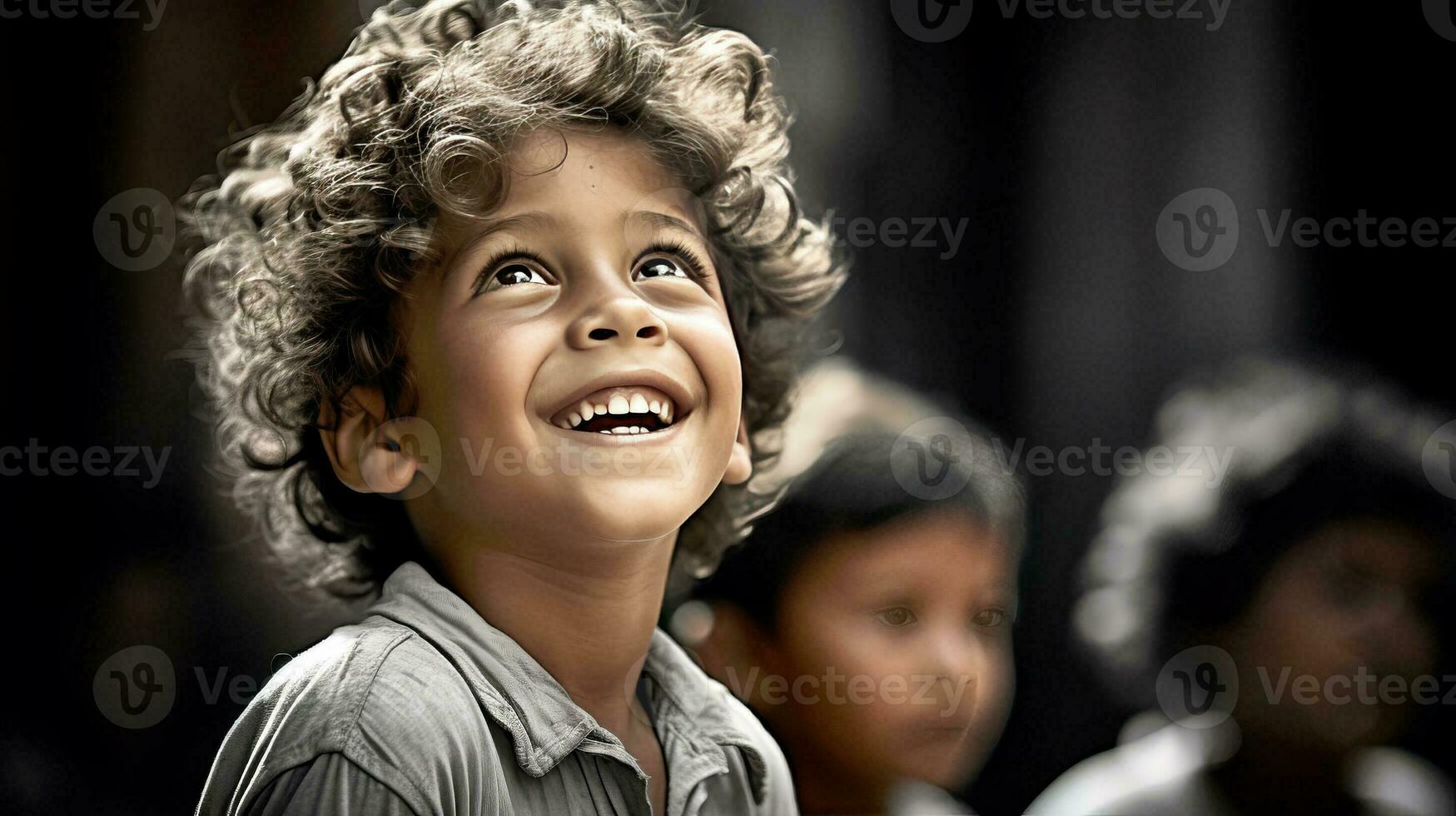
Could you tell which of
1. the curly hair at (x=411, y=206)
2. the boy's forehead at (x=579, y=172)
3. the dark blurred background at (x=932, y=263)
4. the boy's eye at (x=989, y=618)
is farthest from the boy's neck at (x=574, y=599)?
the dark blurred background at (x=932, y=263)

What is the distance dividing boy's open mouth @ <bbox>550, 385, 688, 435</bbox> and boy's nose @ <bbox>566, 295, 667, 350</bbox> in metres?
0.03

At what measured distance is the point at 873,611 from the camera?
3.88ft

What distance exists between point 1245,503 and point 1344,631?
0.50 feet

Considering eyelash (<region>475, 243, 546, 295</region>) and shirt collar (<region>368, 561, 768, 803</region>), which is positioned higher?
eyelash (<region>475, 243, 546, 295</region>)

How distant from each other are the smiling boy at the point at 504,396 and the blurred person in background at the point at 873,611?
0.57ft

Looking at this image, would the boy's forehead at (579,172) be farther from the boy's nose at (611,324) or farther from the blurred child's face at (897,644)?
the blurred child's face at (897,644)

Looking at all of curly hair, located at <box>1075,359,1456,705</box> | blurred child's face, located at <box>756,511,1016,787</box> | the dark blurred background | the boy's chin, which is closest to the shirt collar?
the boy's chin

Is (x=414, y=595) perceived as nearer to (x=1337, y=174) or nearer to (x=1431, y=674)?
(x=1431, y=674)

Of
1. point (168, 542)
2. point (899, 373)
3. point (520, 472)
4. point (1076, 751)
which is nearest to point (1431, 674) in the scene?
point (1076, 751)

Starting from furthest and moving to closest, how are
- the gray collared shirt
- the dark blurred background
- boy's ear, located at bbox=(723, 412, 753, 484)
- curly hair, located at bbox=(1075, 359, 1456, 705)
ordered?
1. the dark blurred background
2. curly hair, located at bbox=(1075, 359, 1456, 705)
3. boy's ear, located at bbox=(723, 412, 753, 484)
4. the gray collared shirt

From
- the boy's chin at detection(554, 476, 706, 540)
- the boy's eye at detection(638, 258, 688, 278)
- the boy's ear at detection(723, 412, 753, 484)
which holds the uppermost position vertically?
the boy's eye at detection(638, 258, 688, 278)

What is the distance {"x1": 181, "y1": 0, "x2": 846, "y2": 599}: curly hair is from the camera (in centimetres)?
90

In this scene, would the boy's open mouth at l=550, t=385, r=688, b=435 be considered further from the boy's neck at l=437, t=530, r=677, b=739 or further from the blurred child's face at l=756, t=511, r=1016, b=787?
the blurred child's face at l=756, t=511, r=1016, b=787

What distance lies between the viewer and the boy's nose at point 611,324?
0.84m
